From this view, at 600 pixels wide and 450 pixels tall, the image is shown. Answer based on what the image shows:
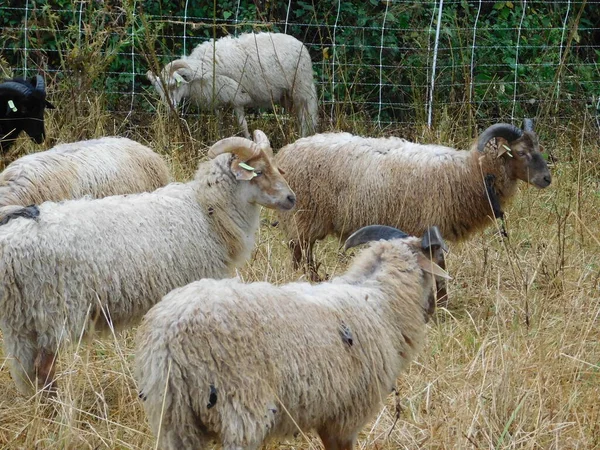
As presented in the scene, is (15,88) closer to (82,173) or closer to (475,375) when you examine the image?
(82,173)

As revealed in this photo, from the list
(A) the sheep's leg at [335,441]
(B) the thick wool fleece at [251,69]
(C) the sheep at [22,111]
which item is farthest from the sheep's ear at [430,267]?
(B) the thick wool fleece at [251,69]

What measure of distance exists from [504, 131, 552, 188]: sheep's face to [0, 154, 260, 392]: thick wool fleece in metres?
2.35

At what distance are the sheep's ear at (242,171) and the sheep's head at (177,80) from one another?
4326 millimetres

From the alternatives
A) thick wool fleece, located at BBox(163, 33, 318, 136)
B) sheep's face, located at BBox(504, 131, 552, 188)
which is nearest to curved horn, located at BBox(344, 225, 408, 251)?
sheep's face, located at BBox(504, 131, 552, 188)

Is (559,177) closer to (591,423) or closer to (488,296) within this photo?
(488,296)

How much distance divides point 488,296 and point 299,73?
17.1ft

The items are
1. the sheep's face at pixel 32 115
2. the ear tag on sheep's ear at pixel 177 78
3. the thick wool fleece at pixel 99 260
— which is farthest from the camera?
the ear tag on sheep's ear at pixel 177 78

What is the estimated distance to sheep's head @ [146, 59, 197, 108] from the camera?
32.2ft

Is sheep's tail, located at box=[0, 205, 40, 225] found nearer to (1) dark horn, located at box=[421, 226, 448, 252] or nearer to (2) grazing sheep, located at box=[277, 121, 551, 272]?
(1) dark horn, located at box=[421, 226, 448, 252]

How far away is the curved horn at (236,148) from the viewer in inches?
212

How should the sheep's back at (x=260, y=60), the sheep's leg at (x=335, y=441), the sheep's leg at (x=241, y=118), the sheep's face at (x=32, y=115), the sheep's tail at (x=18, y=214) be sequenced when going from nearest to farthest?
the sheep's leg at (x=335, y=441) → the sheep's tail at (x=18, y=214) → the sheep's face at (x=32, y=115) → the sheep's leg at (x=241, y=118) → the sheep's back at (x=260, y=60)

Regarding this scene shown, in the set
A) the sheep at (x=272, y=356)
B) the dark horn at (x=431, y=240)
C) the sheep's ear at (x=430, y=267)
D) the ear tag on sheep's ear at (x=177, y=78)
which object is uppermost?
the dark horn at (x=431, y=240)

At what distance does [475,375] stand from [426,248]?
797 mm

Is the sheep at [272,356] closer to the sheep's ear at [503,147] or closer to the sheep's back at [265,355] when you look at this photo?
the sheep's back at [265,355]
